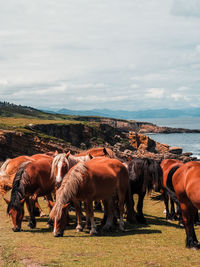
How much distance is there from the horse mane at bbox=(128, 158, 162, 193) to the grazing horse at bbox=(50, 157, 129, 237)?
1.24 meters

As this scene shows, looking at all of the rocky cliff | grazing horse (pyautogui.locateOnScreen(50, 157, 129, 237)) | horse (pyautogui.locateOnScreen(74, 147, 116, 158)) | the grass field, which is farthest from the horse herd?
the rocky cliff

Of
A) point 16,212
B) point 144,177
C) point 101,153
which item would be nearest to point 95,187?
point 16,212

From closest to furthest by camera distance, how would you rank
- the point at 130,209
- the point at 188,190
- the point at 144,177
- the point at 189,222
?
the point at 188,190 → the point at 189,222 → the point at 130,209 → the point at 144,177

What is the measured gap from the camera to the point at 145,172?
12.9 m

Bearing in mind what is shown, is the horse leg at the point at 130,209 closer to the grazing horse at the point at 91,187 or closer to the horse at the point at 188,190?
the grazing horse at the point at 91,187

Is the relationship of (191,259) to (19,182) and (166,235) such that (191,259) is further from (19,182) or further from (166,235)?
(19,182)

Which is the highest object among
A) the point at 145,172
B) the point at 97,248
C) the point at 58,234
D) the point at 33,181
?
the point at 145,172

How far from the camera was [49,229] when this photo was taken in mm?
10875

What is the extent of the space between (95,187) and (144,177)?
3.36 metres

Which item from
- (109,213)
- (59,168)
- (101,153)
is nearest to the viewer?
(59,168)

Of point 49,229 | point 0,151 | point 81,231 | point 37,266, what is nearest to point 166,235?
point 81,231

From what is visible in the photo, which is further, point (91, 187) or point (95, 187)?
point (95, 187)

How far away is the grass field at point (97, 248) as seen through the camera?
7.35 m

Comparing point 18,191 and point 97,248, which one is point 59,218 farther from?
point 18,191
